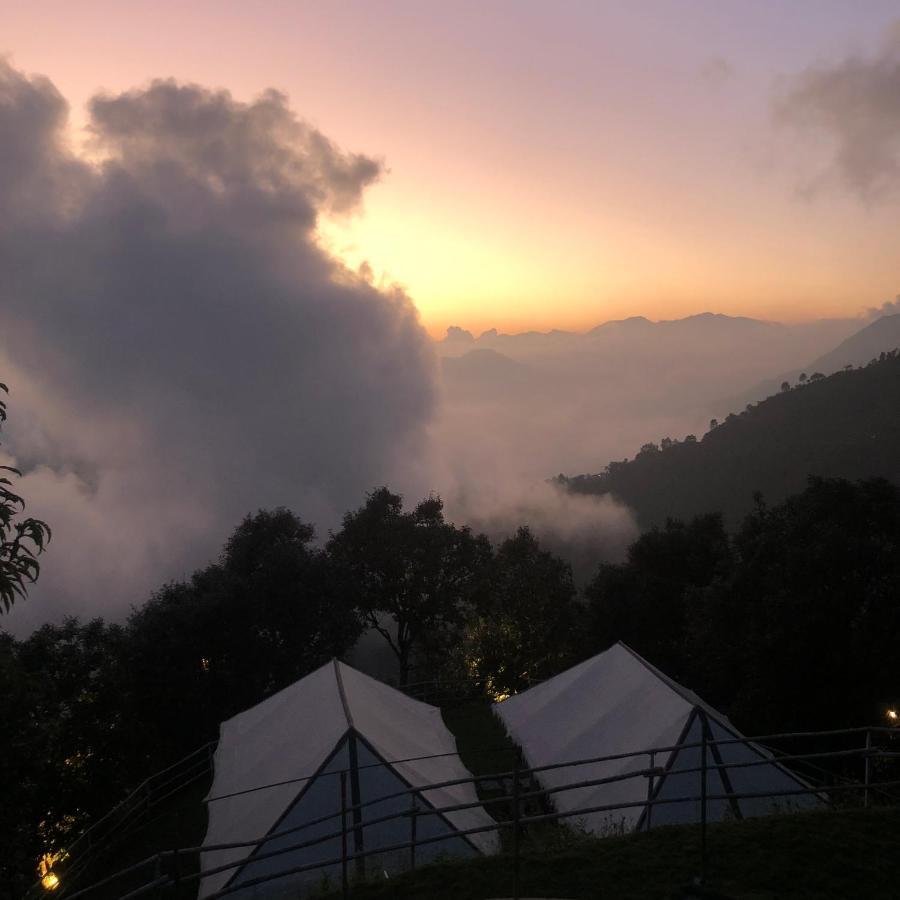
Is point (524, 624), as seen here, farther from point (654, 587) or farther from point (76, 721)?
point (76, 721)

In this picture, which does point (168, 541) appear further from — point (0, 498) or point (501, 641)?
point (0, 498)

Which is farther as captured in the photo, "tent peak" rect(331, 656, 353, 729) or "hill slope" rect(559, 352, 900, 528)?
"hill slope" rect(559, 352, 900, 528)

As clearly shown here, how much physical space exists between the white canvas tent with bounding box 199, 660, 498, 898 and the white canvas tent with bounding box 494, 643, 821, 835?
7.30 feet

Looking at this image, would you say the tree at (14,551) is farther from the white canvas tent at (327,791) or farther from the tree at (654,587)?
the tree at (654,587)

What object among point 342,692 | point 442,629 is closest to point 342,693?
point 342,692

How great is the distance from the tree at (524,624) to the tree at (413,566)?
9.54 ft

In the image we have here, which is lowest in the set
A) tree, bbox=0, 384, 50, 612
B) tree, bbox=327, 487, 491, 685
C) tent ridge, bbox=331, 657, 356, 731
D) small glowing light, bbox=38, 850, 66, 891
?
small glowing light, bbox=38, 850, 66, 891

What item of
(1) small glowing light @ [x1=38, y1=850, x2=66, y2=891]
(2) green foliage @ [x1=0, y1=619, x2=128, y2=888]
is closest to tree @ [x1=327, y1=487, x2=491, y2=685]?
(2) green foliage @ [x1=0, y1=619, x2=128, y2=888]

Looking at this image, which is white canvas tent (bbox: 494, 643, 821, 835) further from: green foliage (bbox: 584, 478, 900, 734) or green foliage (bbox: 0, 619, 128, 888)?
green foliage (bbox: 0, 619, 128, 888)

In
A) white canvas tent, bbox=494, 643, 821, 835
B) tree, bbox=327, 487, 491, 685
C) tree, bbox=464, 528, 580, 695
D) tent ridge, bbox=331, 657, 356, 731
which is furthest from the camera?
tree, bbox=327, 487, 491, 685

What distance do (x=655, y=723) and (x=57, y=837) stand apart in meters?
16.2

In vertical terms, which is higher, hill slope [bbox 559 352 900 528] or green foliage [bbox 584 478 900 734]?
hill slope [bbox 559 352 900 528]

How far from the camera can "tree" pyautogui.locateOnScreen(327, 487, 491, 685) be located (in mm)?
37438

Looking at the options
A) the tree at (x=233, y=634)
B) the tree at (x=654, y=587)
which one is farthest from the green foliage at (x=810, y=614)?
the tree at (x=233, y=634)
